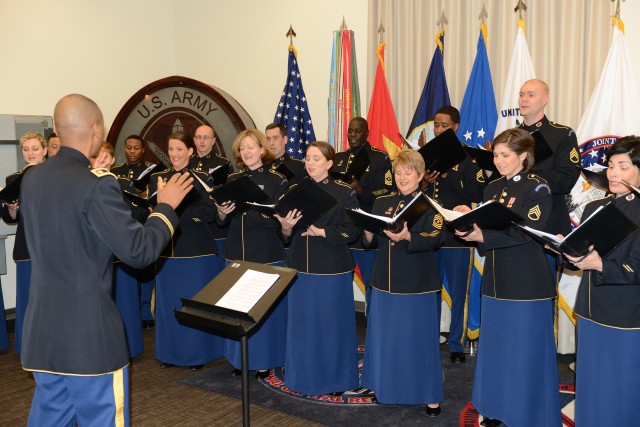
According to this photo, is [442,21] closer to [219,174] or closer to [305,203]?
[219,174]

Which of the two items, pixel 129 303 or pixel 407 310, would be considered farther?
pixel 129 303

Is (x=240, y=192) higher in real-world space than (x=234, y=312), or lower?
higher

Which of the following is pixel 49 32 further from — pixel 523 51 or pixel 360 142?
pixel 523 51

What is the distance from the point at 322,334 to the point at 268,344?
59 centimetres

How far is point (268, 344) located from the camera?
14.9ft

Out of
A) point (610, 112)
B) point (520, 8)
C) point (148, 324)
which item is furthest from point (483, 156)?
point (148, 324)

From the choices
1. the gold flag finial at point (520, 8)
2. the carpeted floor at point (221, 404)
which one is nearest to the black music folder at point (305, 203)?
the carpeted floor at point (221, 404)

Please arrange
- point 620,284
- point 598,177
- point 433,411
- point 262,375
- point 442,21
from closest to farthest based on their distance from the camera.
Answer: point 620,284, point 598,177, point 433,411, point 262,375, point 442,21

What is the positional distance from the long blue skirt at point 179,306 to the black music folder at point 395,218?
1700mm

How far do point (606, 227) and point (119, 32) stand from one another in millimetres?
6482

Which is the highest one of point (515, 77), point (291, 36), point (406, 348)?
point (291, 36)

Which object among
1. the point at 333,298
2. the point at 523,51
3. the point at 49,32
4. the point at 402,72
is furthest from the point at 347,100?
the point at 49,32

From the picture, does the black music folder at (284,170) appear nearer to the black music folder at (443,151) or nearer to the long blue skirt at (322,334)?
the long blue skirt at (322,334)

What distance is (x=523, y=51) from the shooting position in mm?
5121
